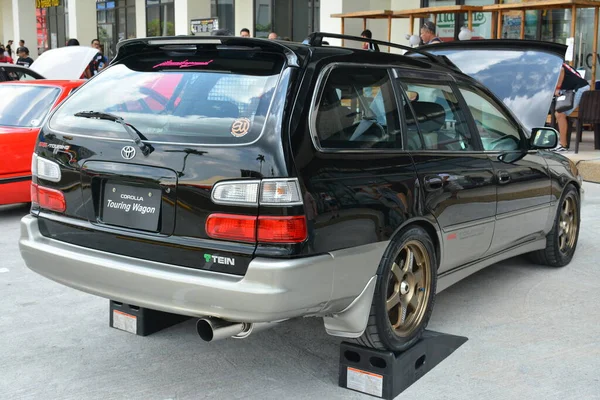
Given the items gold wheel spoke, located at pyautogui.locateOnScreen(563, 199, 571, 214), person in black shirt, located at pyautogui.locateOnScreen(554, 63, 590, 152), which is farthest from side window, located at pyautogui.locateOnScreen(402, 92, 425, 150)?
person in black shirt, located at pyautogui.locateOnScreen(554, 63, 590, 152)

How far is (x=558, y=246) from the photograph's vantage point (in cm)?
589

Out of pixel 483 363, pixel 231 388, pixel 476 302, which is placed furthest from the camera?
pixel 476 302

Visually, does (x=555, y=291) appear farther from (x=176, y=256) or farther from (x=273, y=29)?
(x=273, y=29)

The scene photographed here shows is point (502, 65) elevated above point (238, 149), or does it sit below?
above

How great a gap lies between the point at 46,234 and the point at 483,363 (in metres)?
2.41

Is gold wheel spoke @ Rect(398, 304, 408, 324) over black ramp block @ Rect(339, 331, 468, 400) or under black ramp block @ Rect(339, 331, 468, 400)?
over

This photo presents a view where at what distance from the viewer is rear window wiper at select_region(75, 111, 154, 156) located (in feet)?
11.5

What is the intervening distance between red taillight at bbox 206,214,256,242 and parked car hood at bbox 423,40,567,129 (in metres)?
4.35

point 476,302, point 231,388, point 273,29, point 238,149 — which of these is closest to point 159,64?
point 238,149

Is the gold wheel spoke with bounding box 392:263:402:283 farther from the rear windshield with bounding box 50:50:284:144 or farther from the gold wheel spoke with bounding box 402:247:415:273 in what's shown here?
the rear windshield with bounding box 50:50:284:144

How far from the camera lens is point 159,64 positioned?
392cm

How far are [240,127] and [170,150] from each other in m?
0.34

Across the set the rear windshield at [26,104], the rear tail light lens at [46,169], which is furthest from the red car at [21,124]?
the rear tail light lens at [46,169]

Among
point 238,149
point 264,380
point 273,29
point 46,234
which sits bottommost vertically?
point 264,380
